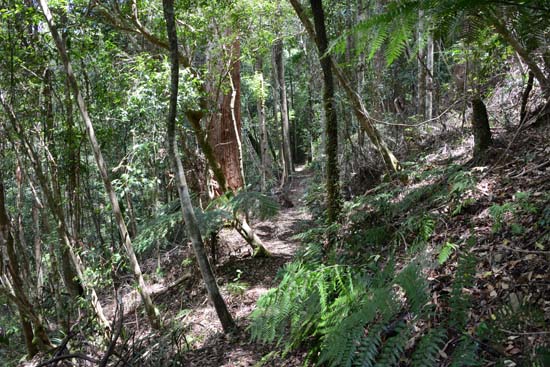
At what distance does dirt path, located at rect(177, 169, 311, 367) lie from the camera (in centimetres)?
466

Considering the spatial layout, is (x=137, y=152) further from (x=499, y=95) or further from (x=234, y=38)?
(x=499, y=95)

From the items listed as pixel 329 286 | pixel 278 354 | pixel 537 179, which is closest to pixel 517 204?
pixel 537 179

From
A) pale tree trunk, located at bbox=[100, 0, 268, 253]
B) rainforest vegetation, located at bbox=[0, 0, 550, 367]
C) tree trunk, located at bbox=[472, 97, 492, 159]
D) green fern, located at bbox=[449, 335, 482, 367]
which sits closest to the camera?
green fern, located at bbox=[449, 335, 482, 367]

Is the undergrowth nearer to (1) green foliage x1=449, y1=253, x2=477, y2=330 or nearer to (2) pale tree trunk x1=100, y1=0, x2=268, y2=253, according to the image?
(1) green foliage x1=449, y1=253, x2=477, y2=330

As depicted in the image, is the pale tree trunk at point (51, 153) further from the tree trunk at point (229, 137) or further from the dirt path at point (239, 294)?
the tree trunk at point (229, 137)

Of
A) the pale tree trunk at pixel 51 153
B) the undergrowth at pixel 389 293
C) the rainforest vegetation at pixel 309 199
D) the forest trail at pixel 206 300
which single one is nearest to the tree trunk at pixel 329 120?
the rainforest vegetation at pixel 309 199

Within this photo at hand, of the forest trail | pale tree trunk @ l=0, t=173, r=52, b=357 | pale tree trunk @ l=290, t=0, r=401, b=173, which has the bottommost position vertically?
the forest trail

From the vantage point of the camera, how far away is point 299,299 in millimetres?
3213

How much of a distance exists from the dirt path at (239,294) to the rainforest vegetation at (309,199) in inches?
1.6

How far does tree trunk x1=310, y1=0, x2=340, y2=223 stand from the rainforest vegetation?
0.02 m

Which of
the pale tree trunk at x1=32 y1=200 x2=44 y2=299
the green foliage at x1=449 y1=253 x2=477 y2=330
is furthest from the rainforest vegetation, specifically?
the pale tree trunk at x1=32 y1=200 x2=44 y2=299

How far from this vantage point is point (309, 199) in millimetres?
9000

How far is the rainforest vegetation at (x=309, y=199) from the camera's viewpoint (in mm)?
2102

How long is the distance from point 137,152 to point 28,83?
2.43 meters
